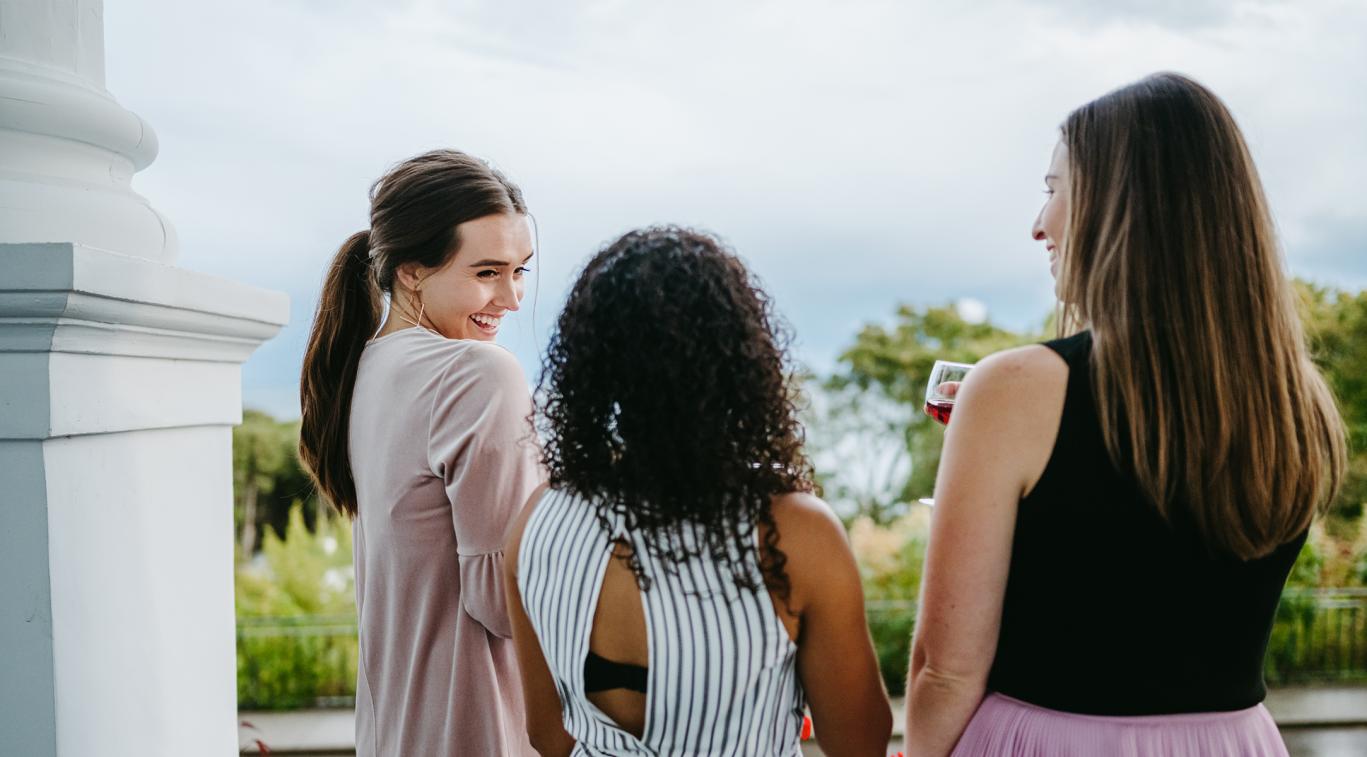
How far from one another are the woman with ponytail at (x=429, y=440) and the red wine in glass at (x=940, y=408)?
72 centimetres

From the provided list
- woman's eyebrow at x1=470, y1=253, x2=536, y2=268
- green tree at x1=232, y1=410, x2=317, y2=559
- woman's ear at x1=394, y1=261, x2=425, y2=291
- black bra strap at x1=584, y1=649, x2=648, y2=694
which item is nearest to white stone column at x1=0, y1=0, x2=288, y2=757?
woman's ear at x1=394, y1=261, x2=425, y2=291

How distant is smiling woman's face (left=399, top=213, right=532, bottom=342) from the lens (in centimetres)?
185

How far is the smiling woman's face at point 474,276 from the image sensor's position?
1.85 m

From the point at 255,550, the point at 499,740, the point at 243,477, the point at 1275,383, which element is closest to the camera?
the point at 1275,383

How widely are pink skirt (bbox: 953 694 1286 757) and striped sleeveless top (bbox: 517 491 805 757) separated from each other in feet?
0.93

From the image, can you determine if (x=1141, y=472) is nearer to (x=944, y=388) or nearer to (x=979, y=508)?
(x=979, y=508)

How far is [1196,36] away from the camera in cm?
1609

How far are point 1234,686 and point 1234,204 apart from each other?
0.67 m

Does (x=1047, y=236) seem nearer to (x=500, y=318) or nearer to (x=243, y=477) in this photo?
(x=500, y=318)

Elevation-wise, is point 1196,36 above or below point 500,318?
above

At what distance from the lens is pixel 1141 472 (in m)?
1.19

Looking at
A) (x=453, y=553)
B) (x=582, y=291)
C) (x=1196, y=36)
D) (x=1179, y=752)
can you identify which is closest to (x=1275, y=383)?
(x=1179, y=752)

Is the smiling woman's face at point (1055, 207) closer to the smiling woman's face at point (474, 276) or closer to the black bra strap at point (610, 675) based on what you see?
the black bra strap at point (610, 675)

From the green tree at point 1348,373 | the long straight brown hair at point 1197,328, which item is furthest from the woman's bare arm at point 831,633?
the green tree at point 1348,373
